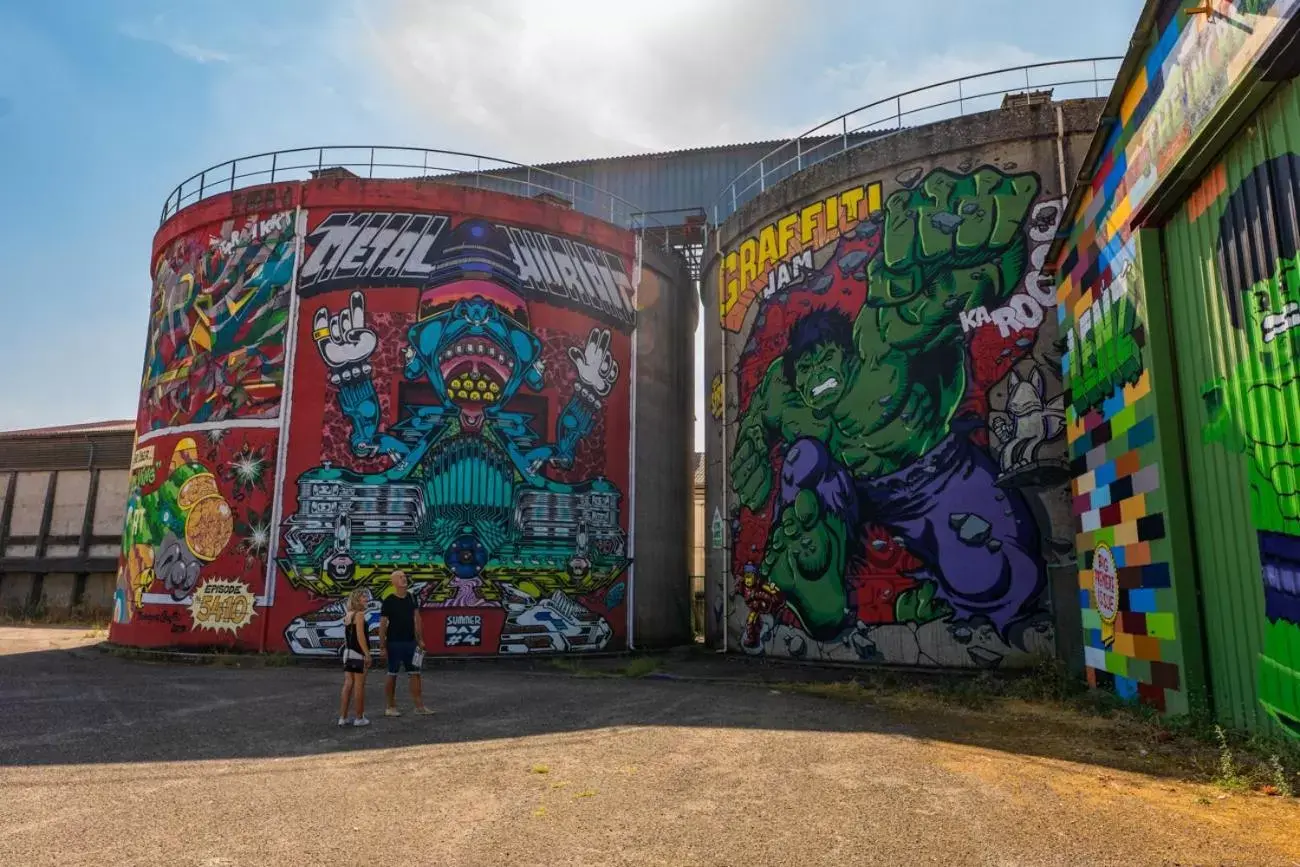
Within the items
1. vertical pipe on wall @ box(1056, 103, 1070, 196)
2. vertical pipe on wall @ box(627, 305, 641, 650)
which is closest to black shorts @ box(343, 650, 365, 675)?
vertical pipe on wall @ box(627, 305, 641, 650)

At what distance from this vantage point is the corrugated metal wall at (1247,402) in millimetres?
7500

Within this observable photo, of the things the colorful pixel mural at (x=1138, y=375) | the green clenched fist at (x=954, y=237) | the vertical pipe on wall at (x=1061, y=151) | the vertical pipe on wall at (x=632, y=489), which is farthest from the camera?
the vertical pipe on wall at (x=632, y=489)

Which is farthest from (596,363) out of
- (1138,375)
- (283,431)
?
(1138,375)

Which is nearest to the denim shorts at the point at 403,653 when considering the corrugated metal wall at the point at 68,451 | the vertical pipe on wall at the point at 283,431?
the vertical pipe on wall at the point at 283,431

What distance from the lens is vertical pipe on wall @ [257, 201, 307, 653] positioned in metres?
17.1

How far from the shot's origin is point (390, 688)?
10938 mm

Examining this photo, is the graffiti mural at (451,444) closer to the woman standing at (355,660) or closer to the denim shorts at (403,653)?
the denim shorts at (403,653)

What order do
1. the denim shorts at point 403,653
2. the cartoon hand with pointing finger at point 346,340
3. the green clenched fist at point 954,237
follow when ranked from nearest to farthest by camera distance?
1. the denim shorts at point 403,653
2. the green clenched fist at point 954,237
3. the cartoon hand with pointing finger at point 346,340

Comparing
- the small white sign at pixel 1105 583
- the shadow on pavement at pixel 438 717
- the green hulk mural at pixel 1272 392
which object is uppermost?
the green hulk mural at pixel 1272 392

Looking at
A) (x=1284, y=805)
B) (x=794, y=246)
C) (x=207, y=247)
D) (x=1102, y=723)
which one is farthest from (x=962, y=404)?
(x=207, y=247)

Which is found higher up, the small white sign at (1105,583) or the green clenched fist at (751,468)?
the green clenched fist at (751,468)

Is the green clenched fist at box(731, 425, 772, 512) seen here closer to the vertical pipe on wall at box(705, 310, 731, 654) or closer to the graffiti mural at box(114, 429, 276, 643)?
the vertical pipe on wall at box(705, 310, 731, 654)

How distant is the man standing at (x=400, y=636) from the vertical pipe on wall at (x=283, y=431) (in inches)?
294

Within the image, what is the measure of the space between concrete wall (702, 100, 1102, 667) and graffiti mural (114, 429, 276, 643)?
1018cm
